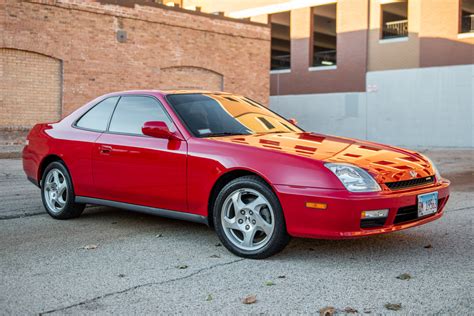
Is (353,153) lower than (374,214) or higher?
higher

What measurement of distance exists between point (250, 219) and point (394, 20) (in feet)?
83.6

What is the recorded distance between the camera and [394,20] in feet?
93.6

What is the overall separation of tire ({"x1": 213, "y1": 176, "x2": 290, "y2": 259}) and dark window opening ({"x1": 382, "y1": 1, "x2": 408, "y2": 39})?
23.6 metres

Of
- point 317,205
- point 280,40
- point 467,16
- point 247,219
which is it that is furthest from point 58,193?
point 280,40

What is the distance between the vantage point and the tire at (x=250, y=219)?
493 cm

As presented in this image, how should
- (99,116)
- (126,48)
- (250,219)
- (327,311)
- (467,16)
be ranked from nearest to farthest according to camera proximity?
(327,311) → (250,219) → (99,116) → (126,48) → (467,16)

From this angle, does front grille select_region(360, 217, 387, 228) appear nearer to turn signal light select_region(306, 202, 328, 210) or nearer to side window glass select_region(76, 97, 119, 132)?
turn signal light select_region(306, 202, 328, 210)

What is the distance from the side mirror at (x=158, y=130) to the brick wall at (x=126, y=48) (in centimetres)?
1358

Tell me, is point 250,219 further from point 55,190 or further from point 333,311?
point 55,190

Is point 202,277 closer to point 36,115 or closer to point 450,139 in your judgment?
point 36,115

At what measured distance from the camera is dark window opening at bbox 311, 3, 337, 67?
3061 centimetres

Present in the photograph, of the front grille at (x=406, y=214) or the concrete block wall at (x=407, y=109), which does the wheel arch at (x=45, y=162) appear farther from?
the concrete block wall at (x=407, y=109)

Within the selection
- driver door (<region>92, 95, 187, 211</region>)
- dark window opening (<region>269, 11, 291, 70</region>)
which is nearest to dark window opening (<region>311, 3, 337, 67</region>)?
dark window opening (<region>269, 11, 291, 70</region>)

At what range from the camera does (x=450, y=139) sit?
24.7 metres
